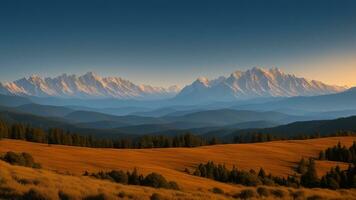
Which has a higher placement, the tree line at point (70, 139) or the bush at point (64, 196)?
the tree line at point (70, 139)

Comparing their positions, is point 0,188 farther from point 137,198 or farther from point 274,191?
point 274,191

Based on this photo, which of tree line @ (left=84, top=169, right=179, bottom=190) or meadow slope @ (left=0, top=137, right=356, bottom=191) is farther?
meadow slope @ (left=0, top=137, right=356, bottom=191)

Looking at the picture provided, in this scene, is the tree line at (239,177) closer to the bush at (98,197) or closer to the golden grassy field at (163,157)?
the golden grassy field at (163,157)

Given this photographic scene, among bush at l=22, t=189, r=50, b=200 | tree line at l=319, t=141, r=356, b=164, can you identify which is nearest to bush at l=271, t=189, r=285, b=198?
bush at l=22, t=189, r=50, b=200

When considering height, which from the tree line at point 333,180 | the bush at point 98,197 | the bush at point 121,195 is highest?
the bush at point 98,197

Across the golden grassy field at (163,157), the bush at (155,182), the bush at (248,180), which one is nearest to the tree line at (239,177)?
the bush at (248,180)

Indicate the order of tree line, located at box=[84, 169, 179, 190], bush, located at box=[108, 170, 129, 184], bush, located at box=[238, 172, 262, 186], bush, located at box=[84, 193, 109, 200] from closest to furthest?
bush, located at box=[84, 193, 109, 200], tree line, located at box=[84, 169, 179, 190], bush, located at box=[108, 170, 129, 184], bush, located at box=[238, 172, 262, 186]

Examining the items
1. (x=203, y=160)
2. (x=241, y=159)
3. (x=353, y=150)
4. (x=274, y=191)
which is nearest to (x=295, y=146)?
(x=353, y=150)

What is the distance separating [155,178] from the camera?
1439 inches

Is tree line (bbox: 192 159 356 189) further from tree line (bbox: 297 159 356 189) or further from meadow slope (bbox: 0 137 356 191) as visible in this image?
meadow slope (bbox: 0 137 356 191)

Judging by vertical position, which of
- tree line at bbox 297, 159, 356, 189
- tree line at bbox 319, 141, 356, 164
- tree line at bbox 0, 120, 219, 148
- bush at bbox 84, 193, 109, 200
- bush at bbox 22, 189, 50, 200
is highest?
tree line at bbox 0, 120, 219, 148

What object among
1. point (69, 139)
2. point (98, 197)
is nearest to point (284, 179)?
point (98, 197)

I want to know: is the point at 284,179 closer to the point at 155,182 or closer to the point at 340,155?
the point at 155,182

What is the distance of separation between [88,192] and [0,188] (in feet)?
14.1
